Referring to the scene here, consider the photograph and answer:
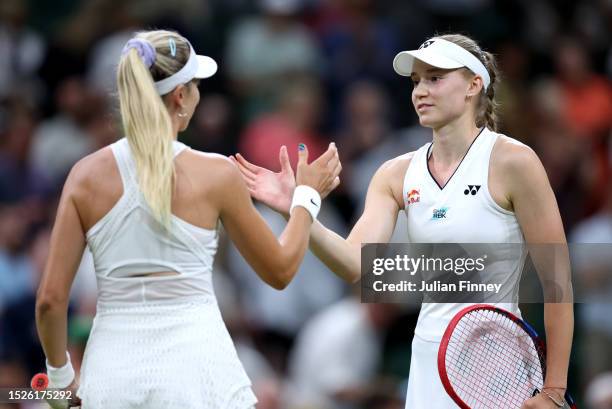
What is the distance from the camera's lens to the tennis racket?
461 centimetres

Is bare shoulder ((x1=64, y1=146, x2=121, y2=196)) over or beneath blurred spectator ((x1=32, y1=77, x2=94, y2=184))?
beneath

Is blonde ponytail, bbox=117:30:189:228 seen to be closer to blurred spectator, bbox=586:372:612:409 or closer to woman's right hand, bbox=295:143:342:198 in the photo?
woman's right hand, bbox=295:143:342:198

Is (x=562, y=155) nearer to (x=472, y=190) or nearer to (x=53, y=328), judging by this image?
(x=472, y=190)

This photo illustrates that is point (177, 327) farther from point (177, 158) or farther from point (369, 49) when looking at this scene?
point (369, 49)

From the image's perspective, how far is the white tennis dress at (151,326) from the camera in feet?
13.7

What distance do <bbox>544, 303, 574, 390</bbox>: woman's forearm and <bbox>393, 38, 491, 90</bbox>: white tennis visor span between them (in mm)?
938

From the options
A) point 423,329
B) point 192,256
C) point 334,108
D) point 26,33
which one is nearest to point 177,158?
point 192,256

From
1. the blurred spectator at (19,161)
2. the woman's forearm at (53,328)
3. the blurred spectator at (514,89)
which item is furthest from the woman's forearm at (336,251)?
the blurred spectator at (19,161)

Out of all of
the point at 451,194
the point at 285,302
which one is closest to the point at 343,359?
the point at 285,302

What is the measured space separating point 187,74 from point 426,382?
4.69 feet

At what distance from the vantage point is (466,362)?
15.2 feet

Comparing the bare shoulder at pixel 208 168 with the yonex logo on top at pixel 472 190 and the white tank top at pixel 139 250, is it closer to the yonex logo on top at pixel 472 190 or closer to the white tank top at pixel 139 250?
the white tank top at pixel 139 250

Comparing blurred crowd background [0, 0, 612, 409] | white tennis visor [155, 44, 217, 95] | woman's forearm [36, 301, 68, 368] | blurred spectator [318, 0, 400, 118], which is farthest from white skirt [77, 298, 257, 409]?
→ blurred spectator [318, 0, 400, 118]

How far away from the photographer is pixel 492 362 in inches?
184
